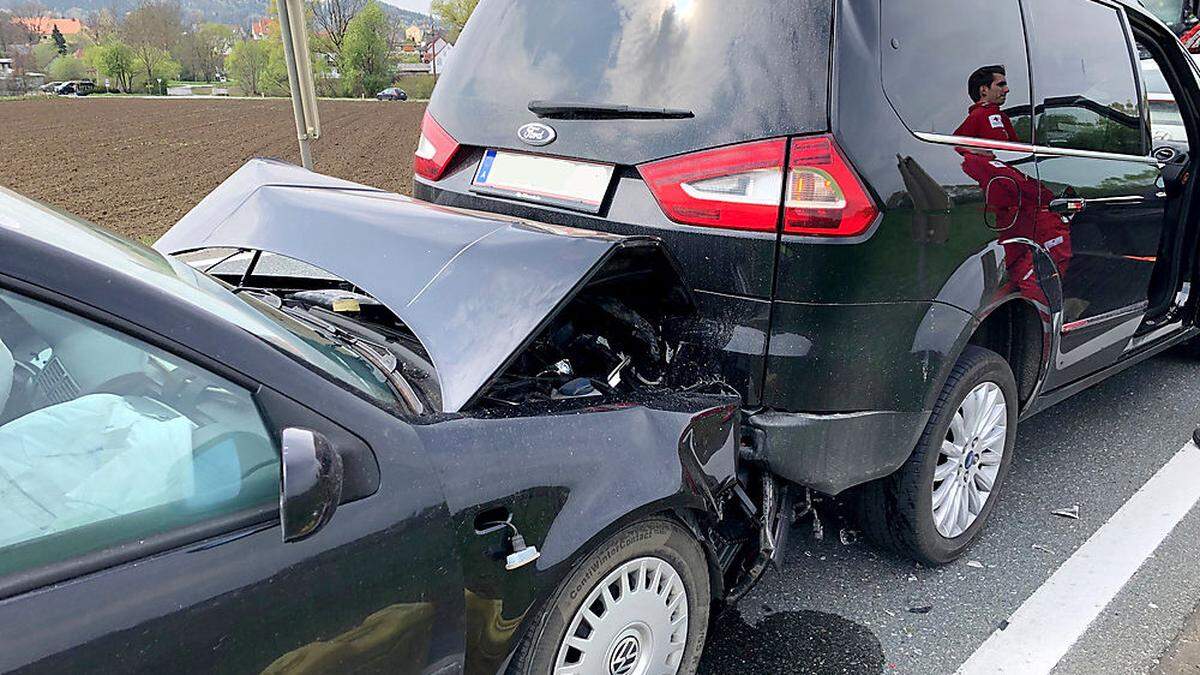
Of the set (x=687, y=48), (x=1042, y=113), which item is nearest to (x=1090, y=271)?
(x=1042, y=113)

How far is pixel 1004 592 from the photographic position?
284 centimetres

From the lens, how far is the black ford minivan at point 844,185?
232 centimetres

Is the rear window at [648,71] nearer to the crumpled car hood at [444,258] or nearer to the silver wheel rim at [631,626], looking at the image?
the crumpled car hood at [444,258]

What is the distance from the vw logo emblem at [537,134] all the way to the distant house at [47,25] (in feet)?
459

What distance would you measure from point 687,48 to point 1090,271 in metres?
1.86

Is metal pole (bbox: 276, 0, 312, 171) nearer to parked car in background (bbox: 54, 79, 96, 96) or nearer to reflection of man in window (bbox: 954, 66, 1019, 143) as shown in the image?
reflection of man in window (bbox: 954, 66, 1019, 143)

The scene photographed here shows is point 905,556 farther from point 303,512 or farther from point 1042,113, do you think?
point 303,512

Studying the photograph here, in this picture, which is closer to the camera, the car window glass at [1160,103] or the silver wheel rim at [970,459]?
the silver wheel rim at [970,459]

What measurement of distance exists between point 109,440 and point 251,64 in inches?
4534

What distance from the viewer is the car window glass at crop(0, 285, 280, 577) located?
1.33 meters

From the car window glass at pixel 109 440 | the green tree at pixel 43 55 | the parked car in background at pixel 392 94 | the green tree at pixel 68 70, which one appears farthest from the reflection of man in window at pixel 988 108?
the green tree at pixel 43 55

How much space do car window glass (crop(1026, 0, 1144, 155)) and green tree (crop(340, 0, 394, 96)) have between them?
306ft

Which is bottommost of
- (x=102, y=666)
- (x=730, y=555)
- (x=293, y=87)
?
(x=730, y=555)

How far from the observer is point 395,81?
93812 mm
